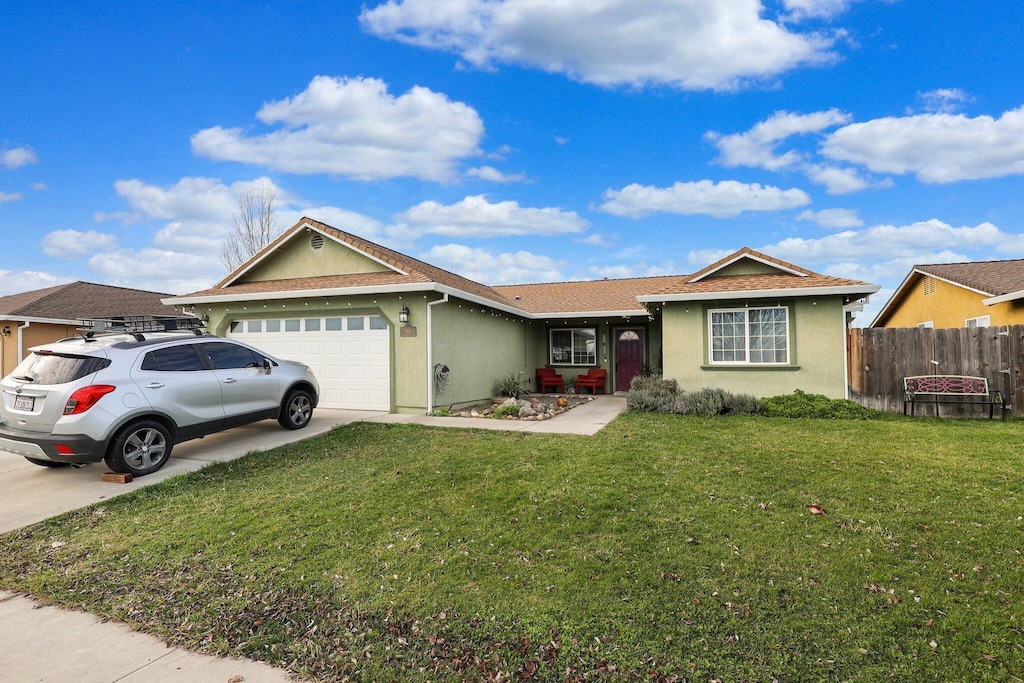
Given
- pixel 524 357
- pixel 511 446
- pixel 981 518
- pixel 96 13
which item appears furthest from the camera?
pixel 524 357

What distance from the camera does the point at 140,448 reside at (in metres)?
6.25

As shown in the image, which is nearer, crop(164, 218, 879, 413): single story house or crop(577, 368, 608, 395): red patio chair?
crop(164, 218, 879, 413): single story house

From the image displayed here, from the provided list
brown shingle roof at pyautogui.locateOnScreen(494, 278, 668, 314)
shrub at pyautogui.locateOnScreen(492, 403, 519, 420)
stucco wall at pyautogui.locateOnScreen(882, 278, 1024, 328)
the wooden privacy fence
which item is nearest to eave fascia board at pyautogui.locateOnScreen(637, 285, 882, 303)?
the wooden privacy fence

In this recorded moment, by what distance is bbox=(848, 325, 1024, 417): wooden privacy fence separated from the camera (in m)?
9.95

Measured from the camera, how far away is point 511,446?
7.32m

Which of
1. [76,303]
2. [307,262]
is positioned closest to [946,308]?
[307,262]

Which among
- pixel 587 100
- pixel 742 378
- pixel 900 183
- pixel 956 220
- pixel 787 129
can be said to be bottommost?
pixel 742 378

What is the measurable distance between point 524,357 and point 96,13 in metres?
12.6

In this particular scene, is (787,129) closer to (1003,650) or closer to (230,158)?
(1003,650)

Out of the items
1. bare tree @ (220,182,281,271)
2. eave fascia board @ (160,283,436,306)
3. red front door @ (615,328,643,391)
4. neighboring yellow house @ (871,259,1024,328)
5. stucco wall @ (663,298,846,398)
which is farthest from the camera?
bare tree @ (220,182,281,271)

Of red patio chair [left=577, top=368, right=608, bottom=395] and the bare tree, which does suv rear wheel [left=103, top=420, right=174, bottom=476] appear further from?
the bare tree

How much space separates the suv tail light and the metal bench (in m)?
14.0

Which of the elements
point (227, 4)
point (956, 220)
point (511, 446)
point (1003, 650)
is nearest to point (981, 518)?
point (1003, 650)

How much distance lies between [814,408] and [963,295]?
8.13m
